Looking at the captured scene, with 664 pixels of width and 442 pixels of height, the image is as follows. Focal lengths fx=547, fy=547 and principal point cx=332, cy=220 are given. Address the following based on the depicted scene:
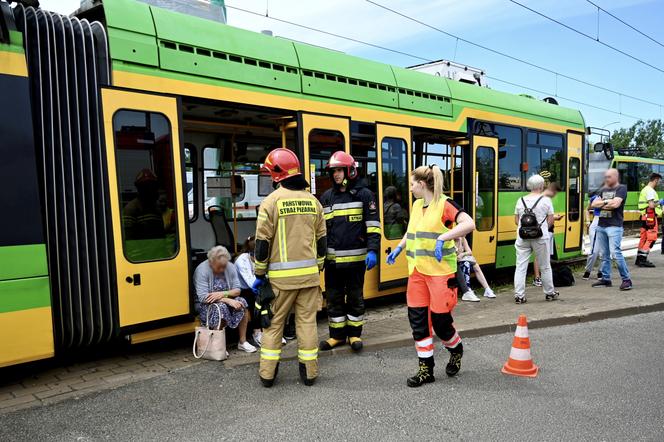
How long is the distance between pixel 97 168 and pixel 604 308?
236 inches

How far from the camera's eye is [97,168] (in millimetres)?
4566

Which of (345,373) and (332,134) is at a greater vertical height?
(332,134)

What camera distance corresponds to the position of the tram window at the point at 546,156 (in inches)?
375

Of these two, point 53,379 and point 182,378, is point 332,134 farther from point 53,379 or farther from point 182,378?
point 53,379

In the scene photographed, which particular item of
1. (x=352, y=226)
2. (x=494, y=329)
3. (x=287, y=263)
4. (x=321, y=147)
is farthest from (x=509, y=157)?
(x=287, y=263)

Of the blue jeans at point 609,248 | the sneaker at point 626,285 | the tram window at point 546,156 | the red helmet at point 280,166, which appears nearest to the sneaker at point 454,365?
the red helmet at point 280,166

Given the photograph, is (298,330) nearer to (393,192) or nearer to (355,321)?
(355,321)

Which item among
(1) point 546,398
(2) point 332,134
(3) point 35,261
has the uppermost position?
(2) point 332,134

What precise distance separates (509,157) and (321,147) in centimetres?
412

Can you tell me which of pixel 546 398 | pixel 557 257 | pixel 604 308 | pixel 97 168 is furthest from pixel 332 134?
pixel 557 257

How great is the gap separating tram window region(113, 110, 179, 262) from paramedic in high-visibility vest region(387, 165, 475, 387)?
218 centimetres

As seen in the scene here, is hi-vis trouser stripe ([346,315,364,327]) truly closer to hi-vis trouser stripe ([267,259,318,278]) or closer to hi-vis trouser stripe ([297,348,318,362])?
hi-vis trouser stripe ([297,348,318,362])

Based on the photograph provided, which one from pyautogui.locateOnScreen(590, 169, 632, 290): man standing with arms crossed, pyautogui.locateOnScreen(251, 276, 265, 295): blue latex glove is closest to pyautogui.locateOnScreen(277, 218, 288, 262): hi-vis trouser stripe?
pyautogui.locateOnScreen(251, 276, 265, 295): blue latex glove

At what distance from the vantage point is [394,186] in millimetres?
7051
